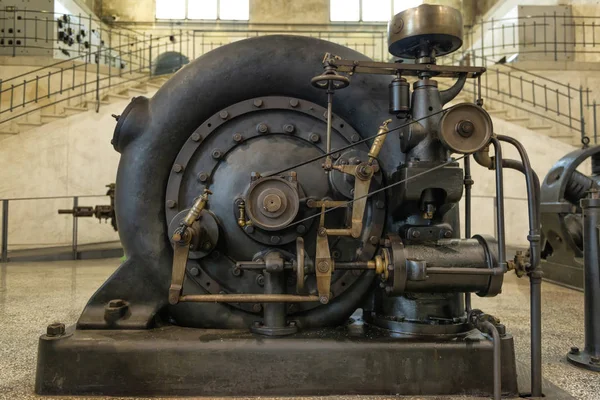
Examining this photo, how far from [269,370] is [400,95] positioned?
1145mm

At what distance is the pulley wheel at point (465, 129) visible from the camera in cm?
156

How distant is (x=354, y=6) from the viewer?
13.5 metres

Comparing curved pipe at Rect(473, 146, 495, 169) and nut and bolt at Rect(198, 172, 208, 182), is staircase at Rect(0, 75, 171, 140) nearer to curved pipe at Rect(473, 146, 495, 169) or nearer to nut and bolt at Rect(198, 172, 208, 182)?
nut and bolt at Rect(198, 172, 208, 182)

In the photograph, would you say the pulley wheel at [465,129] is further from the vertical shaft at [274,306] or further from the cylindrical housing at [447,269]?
the vertical shaft at [274,306]

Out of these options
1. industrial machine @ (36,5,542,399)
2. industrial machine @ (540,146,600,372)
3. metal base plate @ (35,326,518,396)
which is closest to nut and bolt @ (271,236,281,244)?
industrial machine @ (36,5,542,399)

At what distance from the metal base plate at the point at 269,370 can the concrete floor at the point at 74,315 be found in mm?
235

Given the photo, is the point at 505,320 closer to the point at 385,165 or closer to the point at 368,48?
the point at 385,165

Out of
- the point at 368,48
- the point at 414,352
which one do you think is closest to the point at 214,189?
the point at 414,352

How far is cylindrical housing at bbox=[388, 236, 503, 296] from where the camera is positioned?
5.18 feet

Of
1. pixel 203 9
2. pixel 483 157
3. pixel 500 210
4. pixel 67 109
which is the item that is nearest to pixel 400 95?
pixel 483 157

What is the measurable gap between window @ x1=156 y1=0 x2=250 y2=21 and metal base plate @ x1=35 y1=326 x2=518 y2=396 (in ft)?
42.9

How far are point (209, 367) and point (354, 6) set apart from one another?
44.8ft

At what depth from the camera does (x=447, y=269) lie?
158 centimetres

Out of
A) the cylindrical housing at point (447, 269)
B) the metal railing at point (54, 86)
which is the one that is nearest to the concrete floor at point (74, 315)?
the cylindrical housing at point (447, 269)
